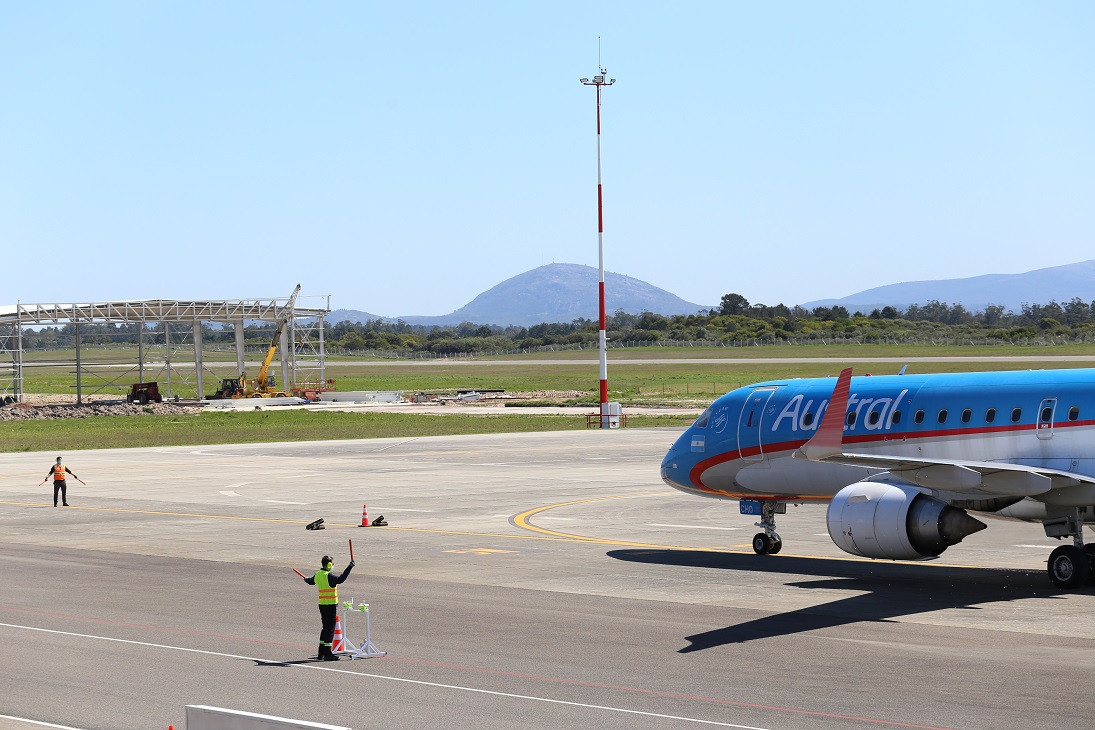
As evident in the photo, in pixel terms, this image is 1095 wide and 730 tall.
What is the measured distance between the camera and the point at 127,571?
90.6 ft

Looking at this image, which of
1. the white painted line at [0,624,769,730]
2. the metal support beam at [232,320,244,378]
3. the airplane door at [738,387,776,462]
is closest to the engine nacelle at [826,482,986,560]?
the airplane door at [738,387,776,462]

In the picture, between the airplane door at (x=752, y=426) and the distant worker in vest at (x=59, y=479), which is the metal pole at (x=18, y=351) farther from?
the airplane door at (x=752, y=426)

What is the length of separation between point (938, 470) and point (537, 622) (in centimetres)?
731

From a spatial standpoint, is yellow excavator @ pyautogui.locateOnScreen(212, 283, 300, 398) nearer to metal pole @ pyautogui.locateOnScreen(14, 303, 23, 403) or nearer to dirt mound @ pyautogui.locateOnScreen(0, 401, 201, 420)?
dirt mound @ pyautogui.locateOnScreen(0, 401, 201, 420)

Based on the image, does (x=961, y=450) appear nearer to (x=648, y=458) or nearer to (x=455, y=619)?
(x=455, y=619)

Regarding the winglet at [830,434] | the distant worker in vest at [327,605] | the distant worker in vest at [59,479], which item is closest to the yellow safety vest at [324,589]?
the distant worker in vest at [327,605]

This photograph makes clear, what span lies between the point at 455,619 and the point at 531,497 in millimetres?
21150

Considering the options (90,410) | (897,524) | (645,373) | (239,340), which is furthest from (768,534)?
(645,373)

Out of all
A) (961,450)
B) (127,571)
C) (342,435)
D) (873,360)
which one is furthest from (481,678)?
(873,360)

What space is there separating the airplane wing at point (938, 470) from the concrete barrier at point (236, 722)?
12.6 m

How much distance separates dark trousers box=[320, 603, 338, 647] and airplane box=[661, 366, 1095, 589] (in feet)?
27.2

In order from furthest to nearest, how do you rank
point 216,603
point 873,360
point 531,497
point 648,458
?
point 873,360 → point 648,458 → point 531,497 → point 216,603

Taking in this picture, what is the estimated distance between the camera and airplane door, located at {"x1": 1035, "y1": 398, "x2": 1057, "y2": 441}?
2317cm

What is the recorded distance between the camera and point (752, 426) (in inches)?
1117
